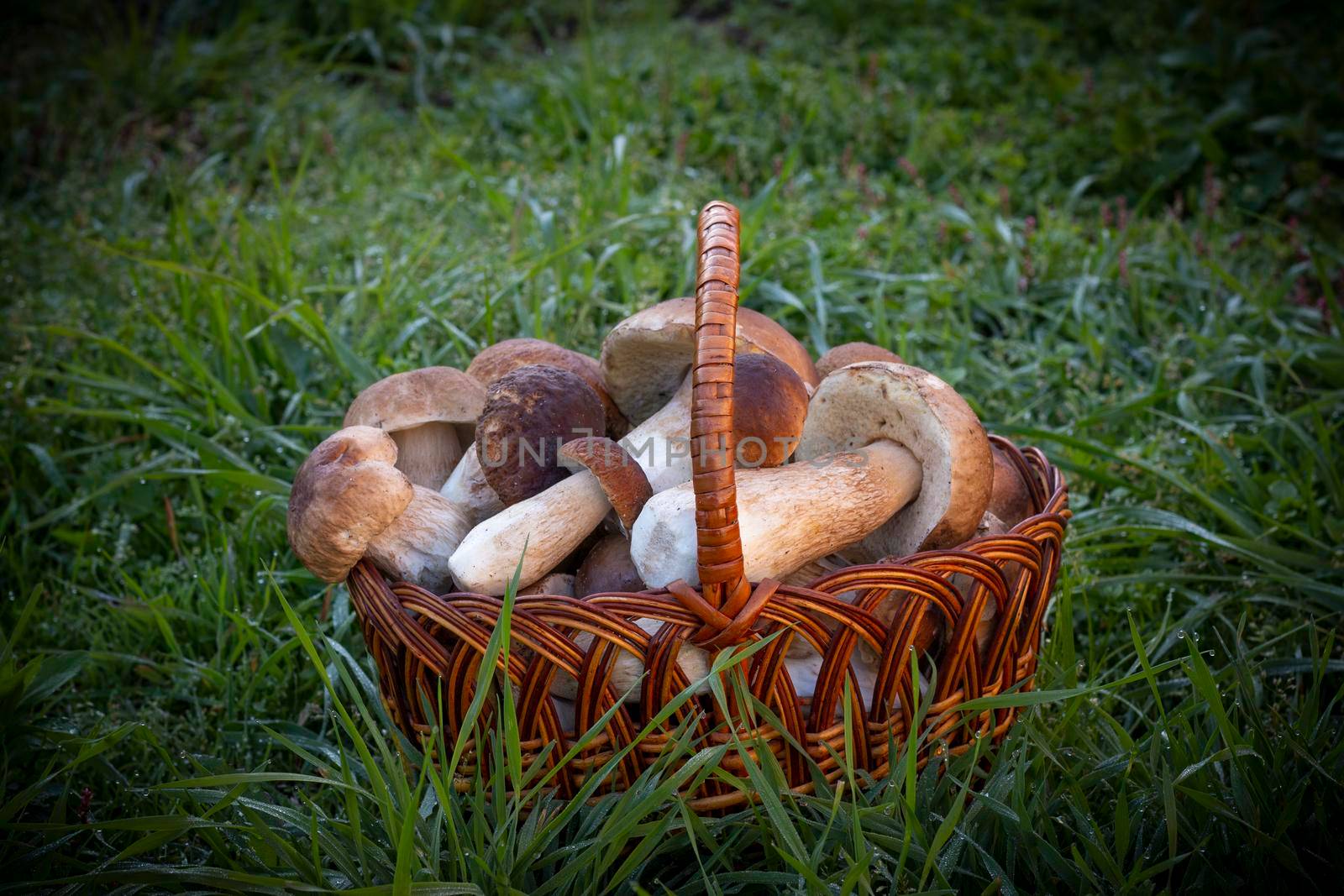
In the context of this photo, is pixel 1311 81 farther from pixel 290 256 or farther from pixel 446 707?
pixel 446 707

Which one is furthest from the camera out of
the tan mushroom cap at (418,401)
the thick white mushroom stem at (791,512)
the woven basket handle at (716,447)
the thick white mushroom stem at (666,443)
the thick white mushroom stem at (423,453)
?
the thick white mushroom stem at (423,453)

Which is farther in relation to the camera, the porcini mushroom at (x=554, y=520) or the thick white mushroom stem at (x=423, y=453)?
the thick white mushroom stem at (x=423, y=453)

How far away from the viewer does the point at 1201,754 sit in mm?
1639

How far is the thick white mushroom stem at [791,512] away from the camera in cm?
152

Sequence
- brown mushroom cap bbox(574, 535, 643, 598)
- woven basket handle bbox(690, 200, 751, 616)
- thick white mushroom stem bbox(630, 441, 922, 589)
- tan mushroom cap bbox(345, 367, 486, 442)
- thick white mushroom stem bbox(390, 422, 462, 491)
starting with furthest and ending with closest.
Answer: thick white mushroom stem bbox(390, 422, 462, 491), tan mushroom cap bbox(345, 367, 486, 442), brown mushroom cap bbox(574, 535, 643, 598), thick white mushroom stem bbox(630, 441, 922, 589), woven basket handle bbox(690, 200, 751, 616)

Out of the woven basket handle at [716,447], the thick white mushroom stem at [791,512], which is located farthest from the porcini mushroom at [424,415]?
the woven basket handle at [716,447]

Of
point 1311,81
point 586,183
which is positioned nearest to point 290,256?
point 586,183

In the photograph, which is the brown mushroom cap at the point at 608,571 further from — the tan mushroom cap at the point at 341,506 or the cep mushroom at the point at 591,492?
the tan mushroom cap at the point at 341,506

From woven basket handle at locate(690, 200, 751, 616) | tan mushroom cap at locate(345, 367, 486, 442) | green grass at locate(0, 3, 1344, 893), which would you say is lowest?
green grass at locate(0, 3, 1344, 893)

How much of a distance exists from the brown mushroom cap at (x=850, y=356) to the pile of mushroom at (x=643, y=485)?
14cm

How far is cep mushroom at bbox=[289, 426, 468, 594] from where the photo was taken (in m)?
1.60

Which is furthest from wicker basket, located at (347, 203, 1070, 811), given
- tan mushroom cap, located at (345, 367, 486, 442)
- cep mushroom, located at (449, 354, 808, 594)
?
tan mushroom cap, located at (345, 367, 486, 442)

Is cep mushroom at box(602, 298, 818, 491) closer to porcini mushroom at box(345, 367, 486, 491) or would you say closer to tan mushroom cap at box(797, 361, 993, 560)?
tan mushroom cap at box(797, 361, 993, 560)

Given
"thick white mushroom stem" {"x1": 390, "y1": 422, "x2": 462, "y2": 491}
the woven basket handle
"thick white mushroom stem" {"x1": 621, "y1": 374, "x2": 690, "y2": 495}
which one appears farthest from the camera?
"thick white mushroom stem" {"x1": 390, "y1": 422, "x2": 462, "y2": 491}
